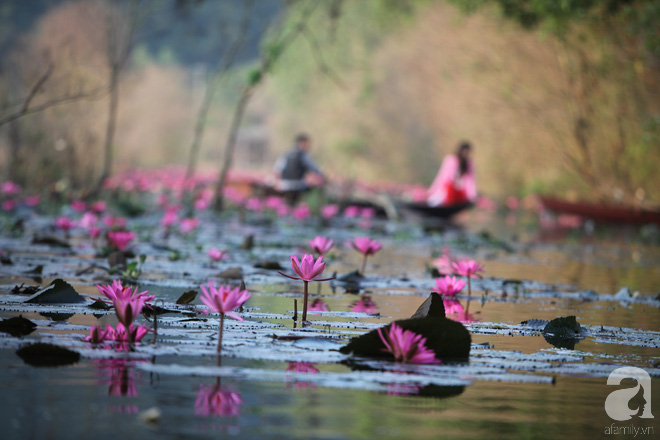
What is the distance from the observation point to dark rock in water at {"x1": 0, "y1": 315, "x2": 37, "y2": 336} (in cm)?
367

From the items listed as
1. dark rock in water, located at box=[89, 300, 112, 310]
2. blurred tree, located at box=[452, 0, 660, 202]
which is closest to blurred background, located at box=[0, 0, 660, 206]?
blurred tree, located at box=[452, 0, 660, 202]

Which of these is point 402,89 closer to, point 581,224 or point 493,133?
point 493,133

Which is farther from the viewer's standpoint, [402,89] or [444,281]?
[402,89]

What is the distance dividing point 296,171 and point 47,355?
1485 centimetres

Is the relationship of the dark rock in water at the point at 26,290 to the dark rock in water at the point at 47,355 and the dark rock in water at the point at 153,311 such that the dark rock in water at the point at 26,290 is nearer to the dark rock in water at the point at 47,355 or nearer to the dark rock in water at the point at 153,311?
the dark rock in water at the point at 153,311

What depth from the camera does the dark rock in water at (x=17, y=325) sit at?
367cm

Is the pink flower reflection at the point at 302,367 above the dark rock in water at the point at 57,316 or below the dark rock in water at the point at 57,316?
below

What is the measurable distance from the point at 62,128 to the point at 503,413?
44.8 ft

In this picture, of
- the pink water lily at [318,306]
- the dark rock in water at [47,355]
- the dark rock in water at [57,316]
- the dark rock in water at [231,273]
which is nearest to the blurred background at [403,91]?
the dark rock in water at [231,273]

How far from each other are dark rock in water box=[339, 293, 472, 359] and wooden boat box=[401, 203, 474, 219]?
1486 cm

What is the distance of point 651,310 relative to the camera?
5.80 metres

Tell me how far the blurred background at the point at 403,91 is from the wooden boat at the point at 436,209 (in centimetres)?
247

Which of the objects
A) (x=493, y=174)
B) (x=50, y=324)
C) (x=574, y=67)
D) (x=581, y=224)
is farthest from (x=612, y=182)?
(x=50, y=324)

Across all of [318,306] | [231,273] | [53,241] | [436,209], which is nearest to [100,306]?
[318,306]
